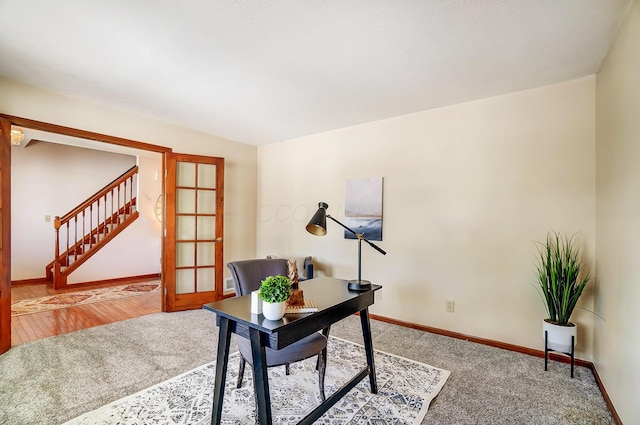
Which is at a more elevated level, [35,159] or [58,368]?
[35,159]

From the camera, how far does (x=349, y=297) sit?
188 cm

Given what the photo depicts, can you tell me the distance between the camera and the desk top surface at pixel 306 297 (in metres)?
1.40

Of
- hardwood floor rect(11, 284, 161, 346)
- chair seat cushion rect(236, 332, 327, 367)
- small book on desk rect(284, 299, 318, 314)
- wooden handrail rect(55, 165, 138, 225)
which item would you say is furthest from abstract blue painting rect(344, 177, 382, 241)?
wooden handrail rect(55, 165, 138, 225)

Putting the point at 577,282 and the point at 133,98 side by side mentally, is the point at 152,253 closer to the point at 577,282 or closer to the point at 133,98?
the point at 133,98

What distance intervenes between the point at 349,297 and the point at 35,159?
21.7 ft

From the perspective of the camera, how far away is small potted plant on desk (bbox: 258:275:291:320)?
1.41 m

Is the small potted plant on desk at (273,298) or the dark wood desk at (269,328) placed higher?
the small potted plant on desk at (273,298)

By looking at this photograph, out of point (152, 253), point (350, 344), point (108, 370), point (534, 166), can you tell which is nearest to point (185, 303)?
point (108, 370)

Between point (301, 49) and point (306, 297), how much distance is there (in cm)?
173

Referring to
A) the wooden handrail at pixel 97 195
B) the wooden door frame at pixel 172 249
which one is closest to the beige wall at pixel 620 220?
the wooden door frame at pixel 172 249

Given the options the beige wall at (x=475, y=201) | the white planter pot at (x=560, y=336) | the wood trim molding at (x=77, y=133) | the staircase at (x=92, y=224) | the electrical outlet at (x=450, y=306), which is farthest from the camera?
the staircase at (x=92, y=224)

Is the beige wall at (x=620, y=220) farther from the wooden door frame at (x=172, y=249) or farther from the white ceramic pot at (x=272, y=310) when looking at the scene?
the wooden door frame at (x=172, y=249)

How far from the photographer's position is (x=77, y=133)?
3.12m

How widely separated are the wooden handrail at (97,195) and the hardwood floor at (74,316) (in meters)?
1.34
